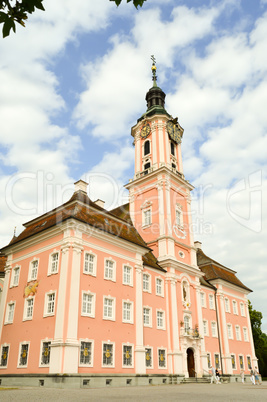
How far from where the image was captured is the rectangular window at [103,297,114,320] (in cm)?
2622

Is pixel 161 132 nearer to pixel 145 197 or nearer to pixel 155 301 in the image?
pixel 145 197

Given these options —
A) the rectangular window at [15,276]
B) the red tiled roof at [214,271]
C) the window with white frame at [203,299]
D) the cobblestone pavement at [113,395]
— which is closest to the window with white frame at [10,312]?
the rectangular window at [15,276]

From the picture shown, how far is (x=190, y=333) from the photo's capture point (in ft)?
112

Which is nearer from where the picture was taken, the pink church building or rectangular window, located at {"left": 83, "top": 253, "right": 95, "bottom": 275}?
the pink church building

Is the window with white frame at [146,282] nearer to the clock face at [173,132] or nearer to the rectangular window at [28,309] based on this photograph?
the rectangular window at [28,309]

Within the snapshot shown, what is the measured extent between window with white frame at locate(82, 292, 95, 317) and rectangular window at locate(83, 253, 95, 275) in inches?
61.7

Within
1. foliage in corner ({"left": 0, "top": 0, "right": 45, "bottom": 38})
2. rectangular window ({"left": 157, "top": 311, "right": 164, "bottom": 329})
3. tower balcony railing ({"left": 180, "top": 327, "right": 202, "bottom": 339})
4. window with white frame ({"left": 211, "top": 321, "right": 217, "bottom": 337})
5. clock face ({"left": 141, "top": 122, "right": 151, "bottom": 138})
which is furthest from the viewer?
clock face ({"left": 141, "top": 122, "right": 151, "bottom": 138})

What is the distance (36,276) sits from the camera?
2708 cm

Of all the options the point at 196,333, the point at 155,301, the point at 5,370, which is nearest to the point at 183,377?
the point at 196,333

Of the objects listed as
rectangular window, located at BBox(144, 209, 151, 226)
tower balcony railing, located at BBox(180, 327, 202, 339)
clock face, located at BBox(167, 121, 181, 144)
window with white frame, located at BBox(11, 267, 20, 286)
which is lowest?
tower balcony railing, located at BBox(180, 327, 202, 339)

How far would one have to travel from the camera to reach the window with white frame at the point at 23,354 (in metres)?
24.4

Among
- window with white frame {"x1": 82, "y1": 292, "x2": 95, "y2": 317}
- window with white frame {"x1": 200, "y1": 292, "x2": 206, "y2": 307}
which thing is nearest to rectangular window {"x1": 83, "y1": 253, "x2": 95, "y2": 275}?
window with white frame {"x1": 82, "y1": 292, "x2": 95, "y2": 317}

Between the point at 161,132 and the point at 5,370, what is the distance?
29745 millimetres

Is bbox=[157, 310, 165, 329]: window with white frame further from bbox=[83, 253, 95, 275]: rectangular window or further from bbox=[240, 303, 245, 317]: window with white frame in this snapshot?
bbox=[240, 303, 245, 317]: window with white frame
